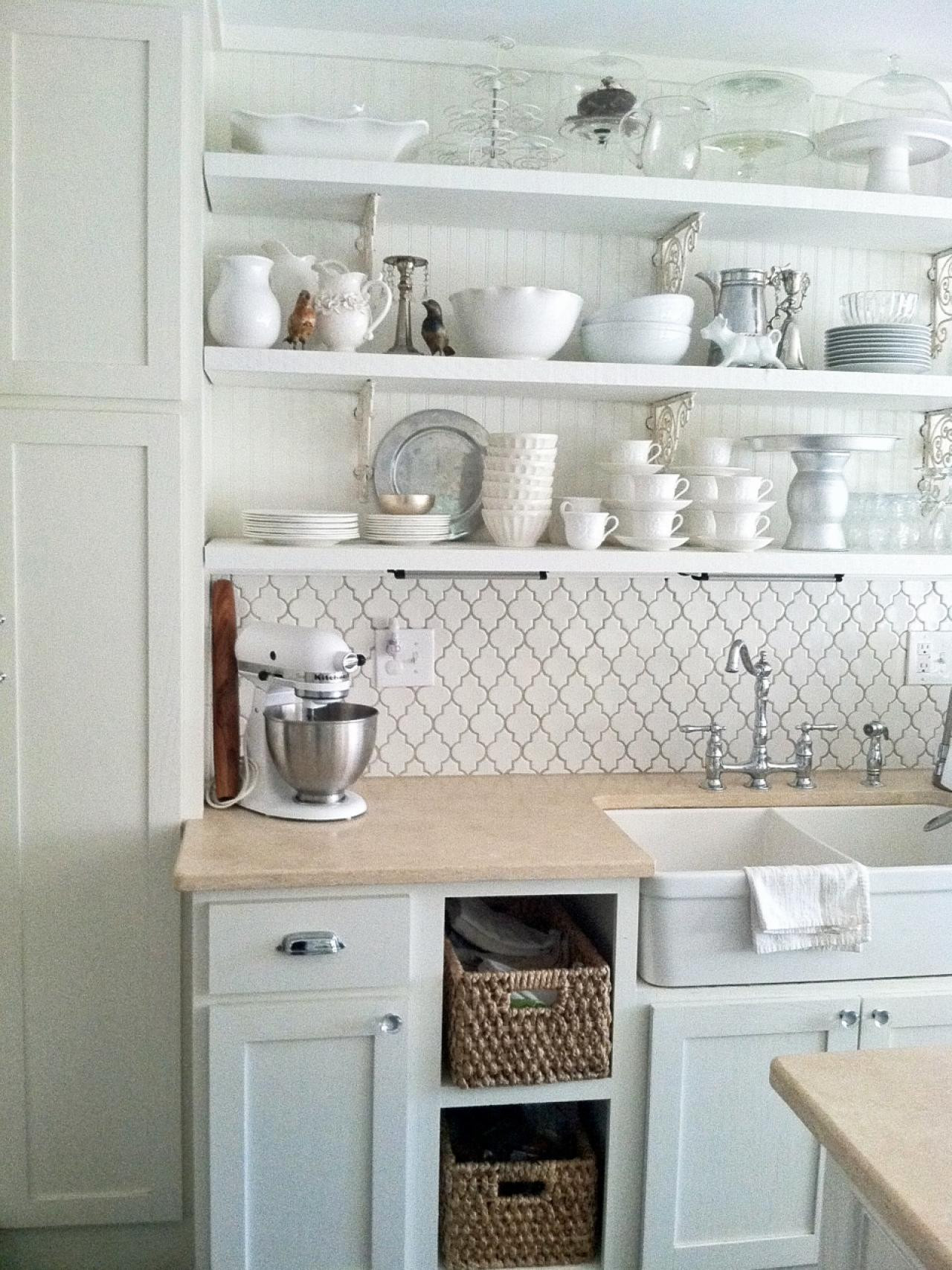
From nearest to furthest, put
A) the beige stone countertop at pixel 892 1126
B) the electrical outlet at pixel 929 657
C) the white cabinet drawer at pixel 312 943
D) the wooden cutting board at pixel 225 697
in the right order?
1. the beige stone countertop at pixel 892 1126
2. the white cabinet drawer at pixel 312 943
3. the wooden cutting board at pixel 225 697
4. the electrical outlet at pixel 929 657

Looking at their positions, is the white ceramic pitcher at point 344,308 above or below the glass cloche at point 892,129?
below

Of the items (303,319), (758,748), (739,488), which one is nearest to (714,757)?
(758,748)

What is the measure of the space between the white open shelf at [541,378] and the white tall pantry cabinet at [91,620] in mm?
181

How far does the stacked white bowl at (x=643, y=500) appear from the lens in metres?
2.40

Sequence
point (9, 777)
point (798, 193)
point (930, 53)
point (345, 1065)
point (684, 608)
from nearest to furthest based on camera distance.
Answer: point (345, 1065) < point (9, 777) < point (798, 193) < point (930, 53) < point (684, 608)

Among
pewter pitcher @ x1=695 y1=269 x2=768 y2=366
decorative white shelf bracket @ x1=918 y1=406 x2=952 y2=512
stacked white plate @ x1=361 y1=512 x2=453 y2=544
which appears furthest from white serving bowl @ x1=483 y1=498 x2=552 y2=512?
decorative white shelf bracket @ x1=918 y1=406 x2=952 y2=512

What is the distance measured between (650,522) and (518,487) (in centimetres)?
27

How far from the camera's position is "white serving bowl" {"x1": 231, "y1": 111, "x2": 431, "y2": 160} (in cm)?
226

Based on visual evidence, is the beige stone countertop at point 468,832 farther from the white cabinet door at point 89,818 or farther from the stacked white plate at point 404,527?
the stacked white plate at point 404,527

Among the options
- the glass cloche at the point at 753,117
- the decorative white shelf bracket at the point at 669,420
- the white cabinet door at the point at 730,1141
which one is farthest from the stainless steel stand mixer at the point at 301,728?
the glass cloche at the point at 753,117

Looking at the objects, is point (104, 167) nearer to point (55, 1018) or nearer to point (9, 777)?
point (9, 777)

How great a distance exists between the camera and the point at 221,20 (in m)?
2.41

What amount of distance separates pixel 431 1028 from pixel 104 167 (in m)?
1.58

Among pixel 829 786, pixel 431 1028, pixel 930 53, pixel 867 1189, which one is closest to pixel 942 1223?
pixel 867 1189
